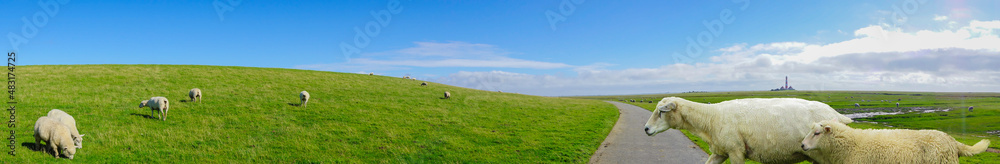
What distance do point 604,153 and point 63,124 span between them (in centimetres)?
1910

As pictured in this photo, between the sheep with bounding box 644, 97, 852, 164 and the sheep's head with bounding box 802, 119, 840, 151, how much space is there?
9.8 inches

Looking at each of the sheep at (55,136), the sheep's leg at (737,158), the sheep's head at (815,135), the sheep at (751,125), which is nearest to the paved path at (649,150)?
the sheep at (751,125)

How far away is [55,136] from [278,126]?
8387mm

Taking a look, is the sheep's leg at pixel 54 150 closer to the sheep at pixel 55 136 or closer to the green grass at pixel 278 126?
the sheep at pixel 55 136

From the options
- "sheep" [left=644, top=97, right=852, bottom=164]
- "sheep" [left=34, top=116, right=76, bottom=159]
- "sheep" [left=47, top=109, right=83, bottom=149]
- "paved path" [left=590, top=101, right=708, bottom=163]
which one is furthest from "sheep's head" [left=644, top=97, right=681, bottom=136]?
"sheep" [left=47, top=109, right=83, bottom=149]

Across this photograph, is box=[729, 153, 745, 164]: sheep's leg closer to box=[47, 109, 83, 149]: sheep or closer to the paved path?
the paved path

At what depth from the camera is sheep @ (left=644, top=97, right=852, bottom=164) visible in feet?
27.1

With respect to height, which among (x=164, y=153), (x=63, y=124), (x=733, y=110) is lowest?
(x=164, y=153)

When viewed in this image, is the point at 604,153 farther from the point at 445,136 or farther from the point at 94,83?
the point at 94,83

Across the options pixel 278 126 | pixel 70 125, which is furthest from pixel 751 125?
pixel 70 125

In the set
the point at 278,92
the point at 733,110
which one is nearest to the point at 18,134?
the point at 278,92

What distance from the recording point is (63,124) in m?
13.6

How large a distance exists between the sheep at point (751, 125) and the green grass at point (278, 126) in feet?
19.9

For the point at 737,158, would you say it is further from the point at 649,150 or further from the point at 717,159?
the point at 649,150
